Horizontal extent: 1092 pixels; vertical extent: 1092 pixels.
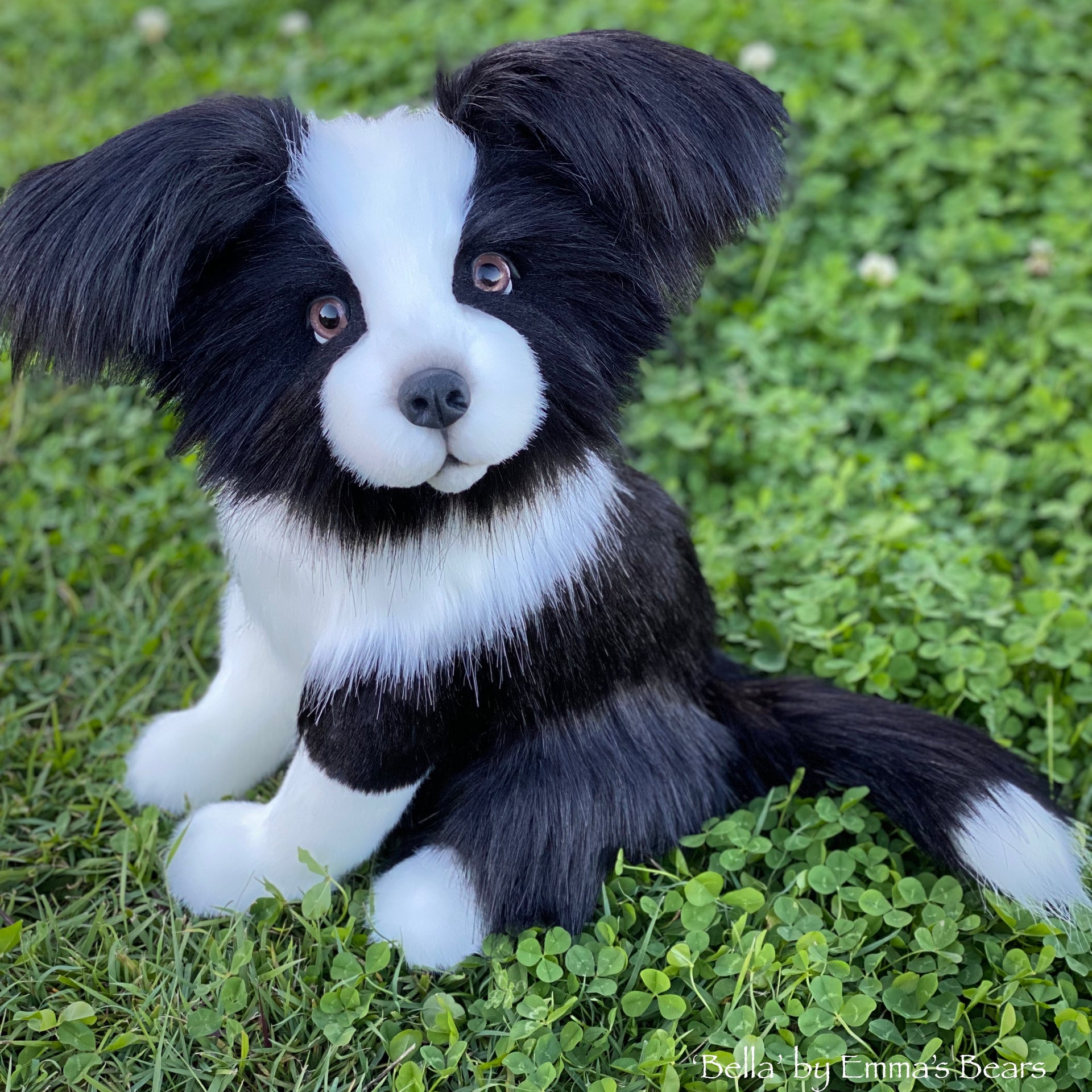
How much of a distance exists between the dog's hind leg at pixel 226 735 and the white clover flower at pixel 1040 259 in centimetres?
194

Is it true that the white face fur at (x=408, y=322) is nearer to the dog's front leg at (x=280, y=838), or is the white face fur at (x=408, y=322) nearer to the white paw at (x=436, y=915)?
the dog's front leg at (x=280, y=838)

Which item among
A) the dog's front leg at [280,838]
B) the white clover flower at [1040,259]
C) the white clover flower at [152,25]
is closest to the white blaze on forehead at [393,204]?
the dog's front leg at [280,838]

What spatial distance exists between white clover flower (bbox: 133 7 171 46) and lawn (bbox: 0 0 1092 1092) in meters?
0.02

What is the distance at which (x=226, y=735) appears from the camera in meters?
1.77

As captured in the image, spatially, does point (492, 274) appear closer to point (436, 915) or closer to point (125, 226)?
point (125, 226)

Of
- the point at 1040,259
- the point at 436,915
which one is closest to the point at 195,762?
the point at 436,915

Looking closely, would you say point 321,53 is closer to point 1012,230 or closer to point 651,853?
point 1012,230

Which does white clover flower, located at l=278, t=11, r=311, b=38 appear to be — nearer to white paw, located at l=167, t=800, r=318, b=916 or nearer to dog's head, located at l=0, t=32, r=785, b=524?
dog's head, located at l=0, t=32, r=785, b=524

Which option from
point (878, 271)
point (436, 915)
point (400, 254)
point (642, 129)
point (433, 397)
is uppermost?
point (642, 129)

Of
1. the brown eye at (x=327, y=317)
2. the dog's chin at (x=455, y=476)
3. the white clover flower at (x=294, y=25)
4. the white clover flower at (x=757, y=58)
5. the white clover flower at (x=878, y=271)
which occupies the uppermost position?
the white clover flower at (x=294, y=25)

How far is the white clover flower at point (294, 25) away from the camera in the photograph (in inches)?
143

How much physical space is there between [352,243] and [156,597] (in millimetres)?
1207

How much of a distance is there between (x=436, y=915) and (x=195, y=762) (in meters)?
0.47

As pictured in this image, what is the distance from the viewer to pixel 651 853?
1674 mm
